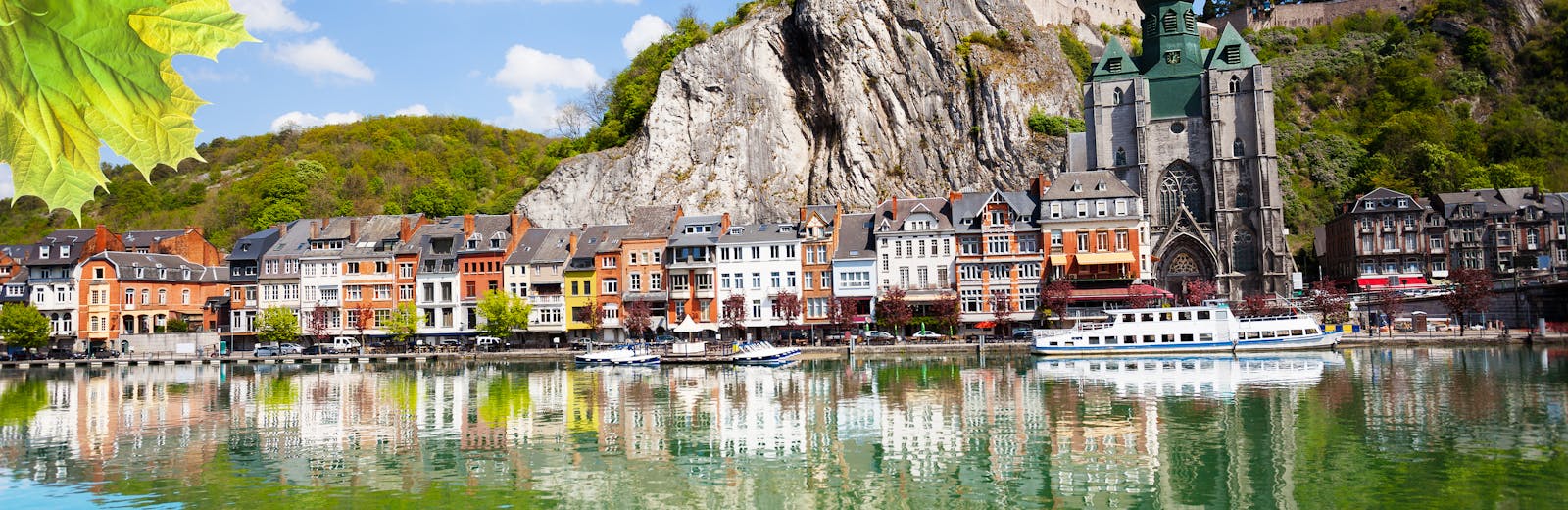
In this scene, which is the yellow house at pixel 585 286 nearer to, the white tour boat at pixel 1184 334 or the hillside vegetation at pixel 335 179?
the hillside vegetation at pixel 335 179

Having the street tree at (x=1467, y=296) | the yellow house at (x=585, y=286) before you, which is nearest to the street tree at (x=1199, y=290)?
the street tree at (x=1467, y=296)

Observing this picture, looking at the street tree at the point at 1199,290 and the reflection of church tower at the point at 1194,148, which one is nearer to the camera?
the street tree at the point at 1199,290

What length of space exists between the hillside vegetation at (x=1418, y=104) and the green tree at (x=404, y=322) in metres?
65.5

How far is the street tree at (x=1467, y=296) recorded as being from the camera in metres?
61.8

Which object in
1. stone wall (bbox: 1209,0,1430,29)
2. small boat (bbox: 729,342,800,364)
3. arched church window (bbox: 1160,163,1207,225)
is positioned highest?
stone wall (bbox: 1209,0,1430,29)

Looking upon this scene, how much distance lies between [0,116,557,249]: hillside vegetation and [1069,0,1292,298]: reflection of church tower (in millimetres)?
46246

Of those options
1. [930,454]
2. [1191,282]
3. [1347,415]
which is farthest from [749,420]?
[1191,282]

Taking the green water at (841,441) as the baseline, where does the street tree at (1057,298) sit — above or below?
above

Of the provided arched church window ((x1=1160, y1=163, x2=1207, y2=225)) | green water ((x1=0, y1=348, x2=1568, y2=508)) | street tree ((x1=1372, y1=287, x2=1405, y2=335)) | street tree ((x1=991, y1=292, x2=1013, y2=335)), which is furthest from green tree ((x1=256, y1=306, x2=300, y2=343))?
street tree ((x1=1372, y1=287, x2=1405, y2=335))

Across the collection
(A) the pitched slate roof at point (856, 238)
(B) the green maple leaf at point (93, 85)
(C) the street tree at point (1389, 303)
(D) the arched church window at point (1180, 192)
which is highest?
(D) the arched church window at point (1180, 192)

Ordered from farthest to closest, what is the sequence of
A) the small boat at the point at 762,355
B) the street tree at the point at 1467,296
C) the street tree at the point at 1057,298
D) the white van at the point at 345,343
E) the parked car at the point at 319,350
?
the white van at the point at 345,343 < the parked car at the point at 319,350 < the street tree at the point at 1057,298 < the street tree at the point at 1467,296 < the small boat at the point at 762,355

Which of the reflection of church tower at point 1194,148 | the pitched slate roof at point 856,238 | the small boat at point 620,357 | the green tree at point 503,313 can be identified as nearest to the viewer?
the small boat at point 620,357

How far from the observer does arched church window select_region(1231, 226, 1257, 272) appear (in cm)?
7294

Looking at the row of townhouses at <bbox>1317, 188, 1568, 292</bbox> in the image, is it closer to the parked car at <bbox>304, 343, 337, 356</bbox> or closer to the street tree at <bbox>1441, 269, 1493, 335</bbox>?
the street tree at <bbox>1441, 269, 1493, 335</bbox>
